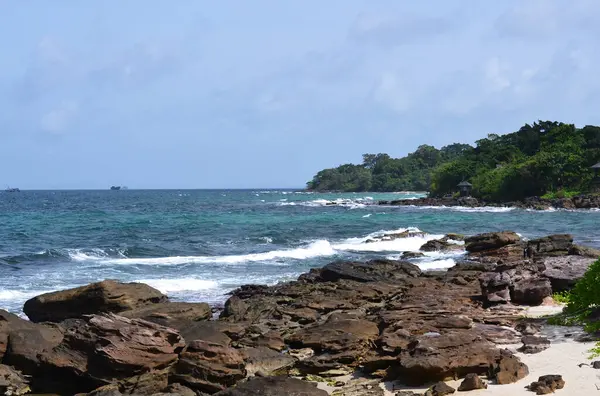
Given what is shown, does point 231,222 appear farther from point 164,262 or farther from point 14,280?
point 14,280

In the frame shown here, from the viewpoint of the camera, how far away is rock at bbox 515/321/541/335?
13766mm

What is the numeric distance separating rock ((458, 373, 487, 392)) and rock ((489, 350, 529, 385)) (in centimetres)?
34

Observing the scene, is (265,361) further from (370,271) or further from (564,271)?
(564,271)

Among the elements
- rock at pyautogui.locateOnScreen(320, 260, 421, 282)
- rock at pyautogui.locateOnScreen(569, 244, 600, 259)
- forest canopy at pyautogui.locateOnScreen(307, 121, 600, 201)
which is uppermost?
forest canopy at pyautogui.locateOnScreen(307, 121, 600, 201)

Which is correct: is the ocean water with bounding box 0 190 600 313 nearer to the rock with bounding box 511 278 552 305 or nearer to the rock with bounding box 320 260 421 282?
the rock with bounding box 320 260 421 282

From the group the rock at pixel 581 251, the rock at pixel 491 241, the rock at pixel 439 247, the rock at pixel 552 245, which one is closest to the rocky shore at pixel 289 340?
the rock at pixel 581 251

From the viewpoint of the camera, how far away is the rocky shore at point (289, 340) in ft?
35.4

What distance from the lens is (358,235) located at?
4522 centimetres

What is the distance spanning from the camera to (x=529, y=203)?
78.4 meters

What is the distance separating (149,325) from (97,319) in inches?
34.4

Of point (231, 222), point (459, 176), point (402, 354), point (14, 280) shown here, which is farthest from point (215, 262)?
point (459, 176)

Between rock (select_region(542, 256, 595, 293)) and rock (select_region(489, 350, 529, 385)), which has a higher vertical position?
rock (select_region(542, 256, 595, 293))

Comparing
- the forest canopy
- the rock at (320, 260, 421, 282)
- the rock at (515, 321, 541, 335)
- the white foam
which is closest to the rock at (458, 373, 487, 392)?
the rock at (515, 321, 541, 335)

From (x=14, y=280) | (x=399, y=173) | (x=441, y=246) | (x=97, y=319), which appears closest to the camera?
(x=97, y=319)
